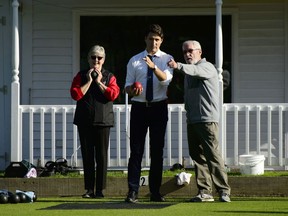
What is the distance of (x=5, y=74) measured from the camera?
16484mm

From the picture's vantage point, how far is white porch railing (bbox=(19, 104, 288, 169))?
14.9 metres

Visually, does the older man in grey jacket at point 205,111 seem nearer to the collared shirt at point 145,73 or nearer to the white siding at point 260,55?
the collared shirt at point 145,73

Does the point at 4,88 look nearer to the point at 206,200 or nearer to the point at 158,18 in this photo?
the point at 158,18

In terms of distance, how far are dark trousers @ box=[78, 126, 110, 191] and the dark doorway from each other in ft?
12.1

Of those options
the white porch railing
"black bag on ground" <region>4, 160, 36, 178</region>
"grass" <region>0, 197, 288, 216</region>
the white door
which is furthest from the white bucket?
the white door

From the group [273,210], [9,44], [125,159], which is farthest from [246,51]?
Answer: [273,210]

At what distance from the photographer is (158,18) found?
1662 cm

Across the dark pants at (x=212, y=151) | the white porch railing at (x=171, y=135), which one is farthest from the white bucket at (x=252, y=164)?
the dark pants at (x=212, y=151)

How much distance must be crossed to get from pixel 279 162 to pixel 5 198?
4.70 metres

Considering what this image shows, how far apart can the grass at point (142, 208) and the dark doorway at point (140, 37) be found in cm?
429

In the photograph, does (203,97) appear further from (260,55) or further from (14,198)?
(260,55)

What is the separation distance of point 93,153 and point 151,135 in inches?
39.8

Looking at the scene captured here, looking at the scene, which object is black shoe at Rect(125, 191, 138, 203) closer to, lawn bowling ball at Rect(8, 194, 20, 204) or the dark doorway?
lawn bowling ball at Rect(8, 194, 20, 204)

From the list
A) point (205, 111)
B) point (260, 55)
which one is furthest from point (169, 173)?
point (260, 55)
